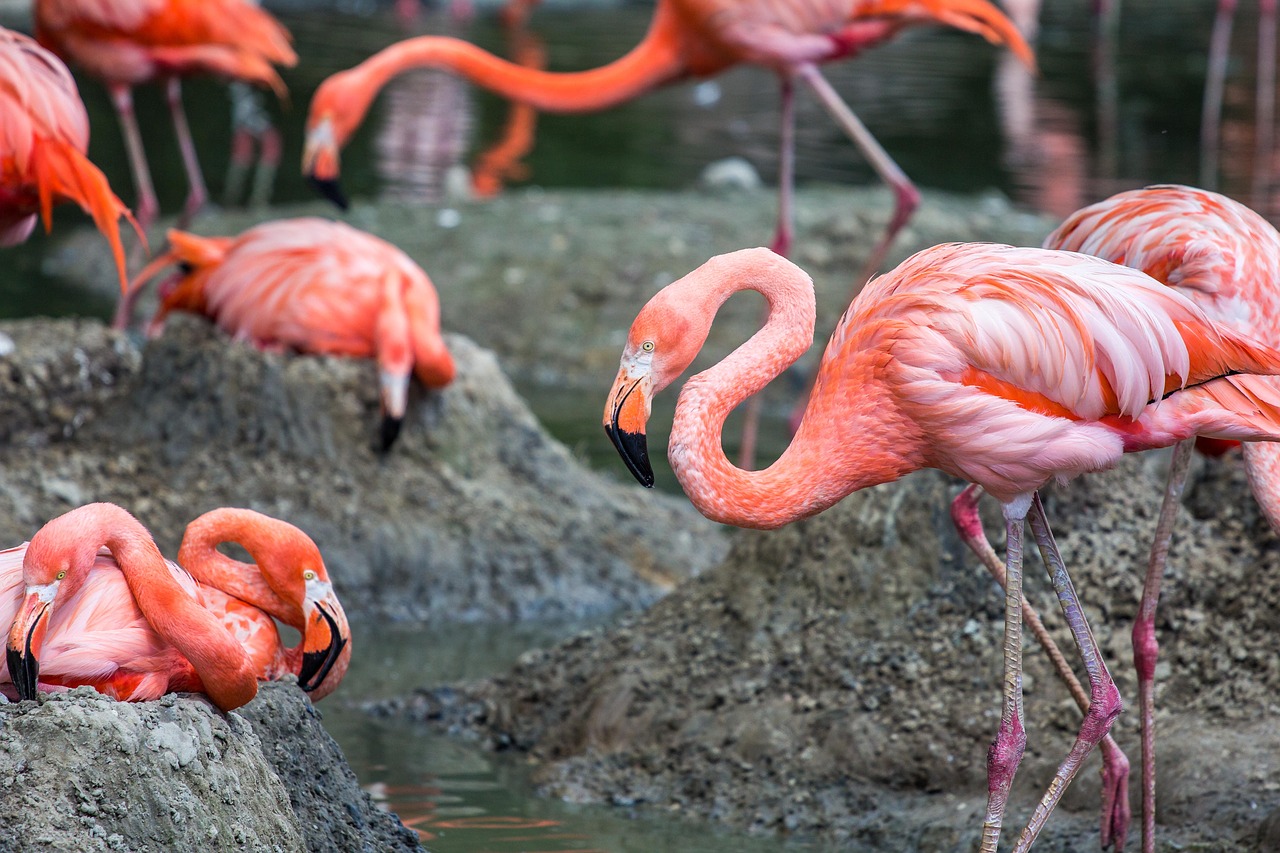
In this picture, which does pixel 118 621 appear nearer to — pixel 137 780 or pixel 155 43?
pixel 137 780

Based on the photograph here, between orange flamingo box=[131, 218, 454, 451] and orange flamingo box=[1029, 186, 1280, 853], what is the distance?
2.47 metres

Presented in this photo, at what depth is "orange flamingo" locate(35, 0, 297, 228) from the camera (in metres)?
7.18

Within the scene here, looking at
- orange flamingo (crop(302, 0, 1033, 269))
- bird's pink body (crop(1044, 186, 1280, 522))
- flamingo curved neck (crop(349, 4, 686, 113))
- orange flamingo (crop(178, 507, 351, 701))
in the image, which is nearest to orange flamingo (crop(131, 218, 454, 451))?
orange flamingo (crop(302, 0, 1033, 269))

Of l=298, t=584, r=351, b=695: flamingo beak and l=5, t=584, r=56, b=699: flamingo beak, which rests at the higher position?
l=5, t=584, r=56, b=699: flamingo beak

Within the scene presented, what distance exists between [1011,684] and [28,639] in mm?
1950

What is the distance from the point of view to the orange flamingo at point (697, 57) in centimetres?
663

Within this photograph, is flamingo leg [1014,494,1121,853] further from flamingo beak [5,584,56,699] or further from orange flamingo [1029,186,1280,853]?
flamingo beak [5,584,56,699]

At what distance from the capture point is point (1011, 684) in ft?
11.6

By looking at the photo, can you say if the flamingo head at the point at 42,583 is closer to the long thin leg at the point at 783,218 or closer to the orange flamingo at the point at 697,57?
the orange flamingo at the point at 697,57

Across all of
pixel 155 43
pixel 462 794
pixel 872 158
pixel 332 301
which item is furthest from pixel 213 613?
pixel 155 43

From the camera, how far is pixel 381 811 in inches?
142

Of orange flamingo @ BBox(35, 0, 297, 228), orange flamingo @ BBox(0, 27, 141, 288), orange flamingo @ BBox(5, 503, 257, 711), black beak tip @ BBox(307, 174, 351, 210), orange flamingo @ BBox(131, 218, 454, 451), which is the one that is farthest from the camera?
orange flamingo @ BBox(35, 0, 297, 228)

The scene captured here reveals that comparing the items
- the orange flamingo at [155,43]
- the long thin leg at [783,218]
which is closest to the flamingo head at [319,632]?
the long thin leg at [783,218]

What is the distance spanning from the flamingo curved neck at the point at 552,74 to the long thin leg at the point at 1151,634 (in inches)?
138
